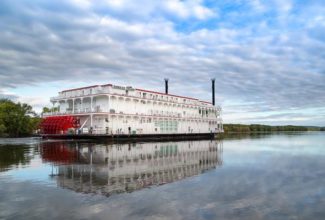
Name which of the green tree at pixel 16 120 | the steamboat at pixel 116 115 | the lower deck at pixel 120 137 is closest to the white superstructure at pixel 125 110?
the steamboat at pixel 116 115

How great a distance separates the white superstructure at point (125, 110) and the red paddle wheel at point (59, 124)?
129cm

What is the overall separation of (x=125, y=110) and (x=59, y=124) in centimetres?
1076

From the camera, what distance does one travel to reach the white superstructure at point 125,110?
170 ft

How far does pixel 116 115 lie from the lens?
5234 cm

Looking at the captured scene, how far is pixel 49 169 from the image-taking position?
17.9 m

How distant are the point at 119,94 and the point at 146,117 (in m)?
8.27

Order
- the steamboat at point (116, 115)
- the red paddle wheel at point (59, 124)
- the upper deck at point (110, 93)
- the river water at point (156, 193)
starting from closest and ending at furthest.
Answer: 1. the river water at point (156, 193)
2. the red paddle wheel at point (59, 124)
3. the steamboat at point (116, 115)
4. the upper deck at point (110, 93)

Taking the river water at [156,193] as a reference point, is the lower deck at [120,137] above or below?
above

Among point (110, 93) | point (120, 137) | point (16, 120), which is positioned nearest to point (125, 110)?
point (110, 93)

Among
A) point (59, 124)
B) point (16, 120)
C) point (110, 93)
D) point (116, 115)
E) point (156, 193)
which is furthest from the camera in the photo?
point (16, 120)

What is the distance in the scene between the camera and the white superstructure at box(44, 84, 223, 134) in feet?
170

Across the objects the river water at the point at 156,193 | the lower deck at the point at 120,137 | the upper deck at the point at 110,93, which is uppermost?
the upper deck at the point at 110,93

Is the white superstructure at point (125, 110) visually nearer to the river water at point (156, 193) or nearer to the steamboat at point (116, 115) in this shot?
the steamboat at point (116, 115)

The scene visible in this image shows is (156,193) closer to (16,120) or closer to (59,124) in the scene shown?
(59,124)
